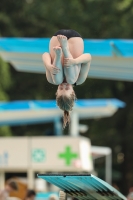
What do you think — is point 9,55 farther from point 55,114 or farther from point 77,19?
point 77,19

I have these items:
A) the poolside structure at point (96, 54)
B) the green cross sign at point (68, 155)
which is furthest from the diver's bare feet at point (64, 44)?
the green cross sign at point (68, 155)

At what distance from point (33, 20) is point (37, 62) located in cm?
2274

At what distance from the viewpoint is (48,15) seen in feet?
133

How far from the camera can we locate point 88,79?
41.5m

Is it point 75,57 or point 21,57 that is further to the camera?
point 21,57

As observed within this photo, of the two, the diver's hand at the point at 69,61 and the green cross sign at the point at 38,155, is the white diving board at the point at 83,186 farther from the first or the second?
the green cross sign at the point at 38,155

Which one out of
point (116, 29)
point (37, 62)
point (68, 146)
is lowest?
point (68, 146)

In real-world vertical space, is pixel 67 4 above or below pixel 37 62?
above

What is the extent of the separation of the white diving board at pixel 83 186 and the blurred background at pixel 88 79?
26.7 meters

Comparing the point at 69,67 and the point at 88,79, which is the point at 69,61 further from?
the point at 88,79

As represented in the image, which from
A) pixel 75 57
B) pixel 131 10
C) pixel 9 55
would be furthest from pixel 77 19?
pixel 75 57

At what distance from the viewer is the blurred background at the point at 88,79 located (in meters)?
39.1

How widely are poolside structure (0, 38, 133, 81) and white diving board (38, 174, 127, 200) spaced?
6004 mm

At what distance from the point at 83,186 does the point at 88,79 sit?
1235 inches
